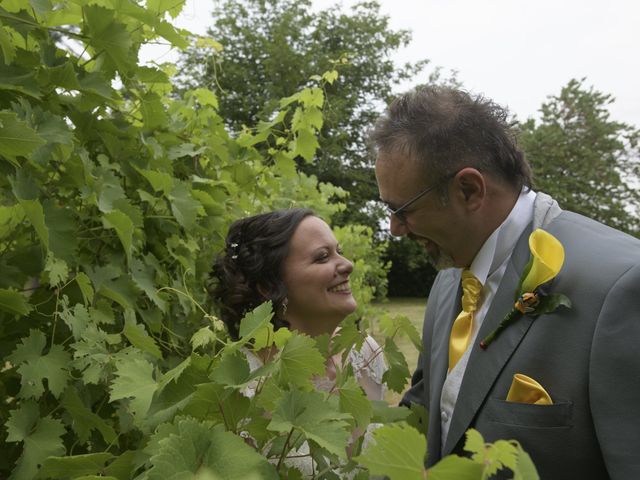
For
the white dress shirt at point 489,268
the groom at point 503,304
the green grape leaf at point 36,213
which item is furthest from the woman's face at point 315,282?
the green grape leaf at point 36,213

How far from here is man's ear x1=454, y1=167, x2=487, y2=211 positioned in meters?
2.13

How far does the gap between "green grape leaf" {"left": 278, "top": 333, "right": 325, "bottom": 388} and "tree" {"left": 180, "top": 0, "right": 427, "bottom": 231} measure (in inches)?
984

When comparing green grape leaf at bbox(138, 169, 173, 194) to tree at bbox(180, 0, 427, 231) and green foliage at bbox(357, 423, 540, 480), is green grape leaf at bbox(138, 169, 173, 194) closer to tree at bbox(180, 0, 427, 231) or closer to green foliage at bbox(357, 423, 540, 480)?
green foliage at bbox(357, 423, 540, 480)

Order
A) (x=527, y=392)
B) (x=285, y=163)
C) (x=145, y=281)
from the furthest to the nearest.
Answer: (x=285, y=163) → (x=145, y=281) → (x=527, y=392)

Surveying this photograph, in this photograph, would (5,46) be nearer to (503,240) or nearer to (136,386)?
(136,386)

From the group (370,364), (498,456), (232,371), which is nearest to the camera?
(498,456)

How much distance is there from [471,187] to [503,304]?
18.2 inches

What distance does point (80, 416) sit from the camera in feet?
4.91

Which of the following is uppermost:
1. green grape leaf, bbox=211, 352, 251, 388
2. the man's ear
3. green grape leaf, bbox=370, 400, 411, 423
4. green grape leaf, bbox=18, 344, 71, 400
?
the man's ear

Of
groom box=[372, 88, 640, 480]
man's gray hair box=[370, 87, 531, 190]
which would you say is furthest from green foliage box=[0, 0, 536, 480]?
man's gray hair box=[370, 87, 531, 190]

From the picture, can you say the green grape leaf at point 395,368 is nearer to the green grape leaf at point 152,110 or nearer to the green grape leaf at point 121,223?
the green grape leaf at point 121,223

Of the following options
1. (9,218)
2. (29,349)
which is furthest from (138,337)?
Answer: (9,218)

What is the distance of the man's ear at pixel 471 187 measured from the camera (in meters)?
2.13

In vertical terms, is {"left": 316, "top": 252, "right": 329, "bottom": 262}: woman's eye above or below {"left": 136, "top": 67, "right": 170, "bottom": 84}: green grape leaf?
below
